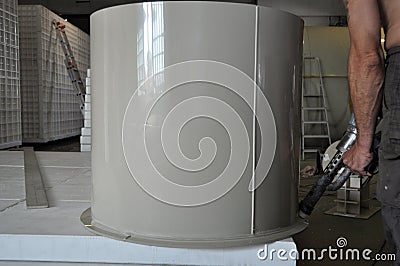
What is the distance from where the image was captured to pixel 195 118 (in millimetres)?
1187

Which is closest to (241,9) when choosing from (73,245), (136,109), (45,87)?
(136,109)

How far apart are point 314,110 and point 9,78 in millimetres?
4776

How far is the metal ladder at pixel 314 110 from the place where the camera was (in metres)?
6.19

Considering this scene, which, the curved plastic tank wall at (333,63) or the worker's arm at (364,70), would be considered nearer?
the worker's arm at (364,70)

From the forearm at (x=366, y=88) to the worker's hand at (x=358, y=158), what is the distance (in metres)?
0.02

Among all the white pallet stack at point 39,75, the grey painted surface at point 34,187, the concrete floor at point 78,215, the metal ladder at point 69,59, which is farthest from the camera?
the metal ladder at point 69,59

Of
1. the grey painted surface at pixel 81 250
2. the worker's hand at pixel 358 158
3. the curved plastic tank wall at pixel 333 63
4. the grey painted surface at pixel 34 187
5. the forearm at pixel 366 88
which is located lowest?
the grey painted surface at pixel 81 250

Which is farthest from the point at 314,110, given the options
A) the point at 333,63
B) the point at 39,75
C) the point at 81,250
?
the point at 81,250

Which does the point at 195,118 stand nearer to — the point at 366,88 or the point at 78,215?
the point at 366,88

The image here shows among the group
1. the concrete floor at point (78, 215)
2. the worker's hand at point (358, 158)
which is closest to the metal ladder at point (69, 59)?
the concrete floor at point (78, 215)

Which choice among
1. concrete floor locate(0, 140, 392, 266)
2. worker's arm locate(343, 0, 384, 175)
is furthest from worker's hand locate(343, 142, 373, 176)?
concrete floor locate(0, 140, 392, 266)

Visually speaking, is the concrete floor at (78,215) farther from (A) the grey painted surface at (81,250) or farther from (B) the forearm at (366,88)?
(B) the forearm at (366,88)

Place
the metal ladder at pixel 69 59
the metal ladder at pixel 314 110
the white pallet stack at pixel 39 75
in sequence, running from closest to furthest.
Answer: the metal ladder at pixel 314 110
the white pallet stack at pixel 39 75
the metal ladder at pixel 69 59

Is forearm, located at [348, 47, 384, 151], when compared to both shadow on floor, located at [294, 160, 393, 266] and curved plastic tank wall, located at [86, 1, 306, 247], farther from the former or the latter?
shadow on floor, located at [294, 160, 393, 266]
